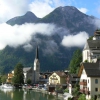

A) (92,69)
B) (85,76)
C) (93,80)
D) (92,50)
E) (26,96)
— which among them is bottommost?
(26,96)

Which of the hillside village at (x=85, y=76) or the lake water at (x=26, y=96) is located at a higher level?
the hillside village at (x=85, y=76)

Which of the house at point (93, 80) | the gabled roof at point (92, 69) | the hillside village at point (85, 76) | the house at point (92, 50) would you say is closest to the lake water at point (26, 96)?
the hillside village at point (85, 76)

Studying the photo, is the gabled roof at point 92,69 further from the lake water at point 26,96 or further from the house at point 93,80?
the lake water at point 26,96

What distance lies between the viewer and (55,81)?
106438 millimetres

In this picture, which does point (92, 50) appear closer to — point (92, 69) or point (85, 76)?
point (85, 76)

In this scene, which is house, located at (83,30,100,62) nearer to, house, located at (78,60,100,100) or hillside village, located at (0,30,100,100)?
hillside village, located at (0,30,100,100)

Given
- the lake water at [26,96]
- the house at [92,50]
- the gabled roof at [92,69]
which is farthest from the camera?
the house at [92,50]

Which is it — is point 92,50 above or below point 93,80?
above

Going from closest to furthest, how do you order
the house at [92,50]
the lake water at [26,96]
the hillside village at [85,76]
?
1. the hillside village at [85,76]
2. the lake water at [26,96]
3. the house at [92,50]

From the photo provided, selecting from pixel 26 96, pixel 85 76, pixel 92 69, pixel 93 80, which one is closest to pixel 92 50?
pixel 26 96

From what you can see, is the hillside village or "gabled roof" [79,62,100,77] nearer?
"gabled roof" [79,62,100,77]

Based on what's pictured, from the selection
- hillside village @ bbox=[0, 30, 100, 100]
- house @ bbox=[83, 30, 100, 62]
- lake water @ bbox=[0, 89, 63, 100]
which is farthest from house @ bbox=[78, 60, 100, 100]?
house @ bbox=[83, 30, 100, 62]

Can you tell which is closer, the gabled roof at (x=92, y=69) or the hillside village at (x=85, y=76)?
the gabled roof at (x=92, y=69)

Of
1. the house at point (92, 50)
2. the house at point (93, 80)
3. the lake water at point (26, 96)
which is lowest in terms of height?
the lake water at point (26, 96)
